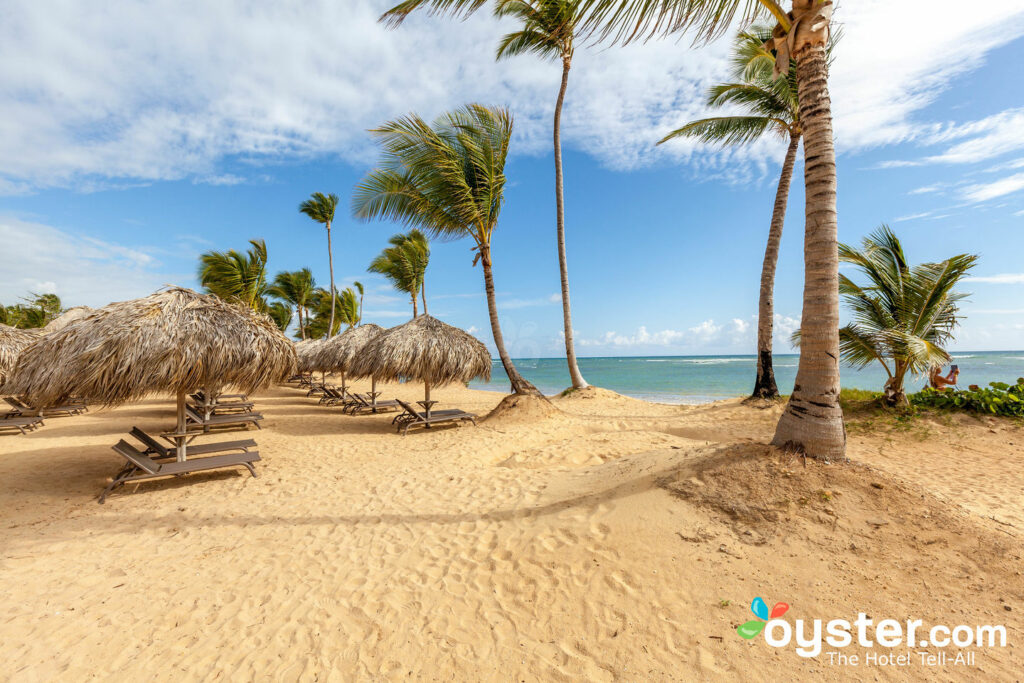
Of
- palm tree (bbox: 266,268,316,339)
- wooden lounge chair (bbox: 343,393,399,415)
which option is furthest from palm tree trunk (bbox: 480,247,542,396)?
palm tree (bbox: 266,268,316,339)

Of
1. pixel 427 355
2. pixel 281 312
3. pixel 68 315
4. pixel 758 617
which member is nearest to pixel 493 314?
pixel 427 355

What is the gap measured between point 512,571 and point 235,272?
21.4 m

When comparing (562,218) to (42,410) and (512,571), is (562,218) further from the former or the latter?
(42,410)

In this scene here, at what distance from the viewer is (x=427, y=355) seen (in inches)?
373

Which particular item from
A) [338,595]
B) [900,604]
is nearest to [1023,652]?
[900,604]

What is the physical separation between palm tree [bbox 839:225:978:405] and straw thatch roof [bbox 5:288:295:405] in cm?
1132

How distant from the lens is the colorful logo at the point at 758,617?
2463 mm

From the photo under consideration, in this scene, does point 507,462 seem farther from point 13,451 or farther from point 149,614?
point 13,451

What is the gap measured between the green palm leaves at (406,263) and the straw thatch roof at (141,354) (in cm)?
1526

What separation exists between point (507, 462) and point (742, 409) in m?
7.14

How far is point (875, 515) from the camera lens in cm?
303

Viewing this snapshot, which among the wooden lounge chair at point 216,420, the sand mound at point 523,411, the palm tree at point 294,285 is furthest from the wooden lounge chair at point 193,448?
the palm tree at point 294,285

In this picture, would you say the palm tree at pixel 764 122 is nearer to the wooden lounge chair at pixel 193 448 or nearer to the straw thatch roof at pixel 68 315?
the wooden lounge chair at pixel 193 448

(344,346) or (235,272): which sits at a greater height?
(235,272)
